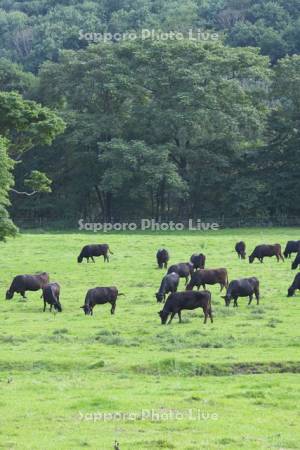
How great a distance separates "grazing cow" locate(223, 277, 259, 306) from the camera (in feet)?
99.1

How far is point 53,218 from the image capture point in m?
77.6

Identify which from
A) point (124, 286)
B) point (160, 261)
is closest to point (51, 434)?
point (124, 286)

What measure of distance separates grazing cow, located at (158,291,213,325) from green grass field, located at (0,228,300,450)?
0.38 meters

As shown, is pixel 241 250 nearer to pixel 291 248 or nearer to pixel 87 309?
pixel 291 248

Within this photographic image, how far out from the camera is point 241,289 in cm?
3036

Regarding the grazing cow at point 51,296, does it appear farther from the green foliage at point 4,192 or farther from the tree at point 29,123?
the tree at point 29,123

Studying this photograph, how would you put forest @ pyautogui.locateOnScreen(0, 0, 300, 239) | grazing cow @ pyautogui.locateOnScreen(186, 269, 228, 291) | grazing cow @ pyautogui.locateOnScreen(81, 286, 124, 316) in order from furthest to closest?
forest @ pyautogui.locateOnScreen(0, 0, 300, 239) → grazing cow @ pyautogui.locateOnScreen(186, 269, 228, 291) → grazing cow @ pyautogui.locateOnScreen(81, 286, 124, 316)

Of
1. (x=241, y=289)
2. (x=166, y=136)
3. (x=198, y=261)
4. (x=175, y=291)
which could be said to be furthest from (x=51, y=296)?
(x=166, y=136)

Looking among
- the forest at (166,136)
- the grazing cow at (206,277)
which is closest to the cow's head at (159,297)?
the grazing cow at (206,277)

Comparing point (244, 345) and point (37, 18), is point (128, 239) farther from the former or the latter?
point (37, 18)

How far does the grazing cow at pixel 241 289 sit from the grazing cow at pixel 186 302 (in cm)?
269

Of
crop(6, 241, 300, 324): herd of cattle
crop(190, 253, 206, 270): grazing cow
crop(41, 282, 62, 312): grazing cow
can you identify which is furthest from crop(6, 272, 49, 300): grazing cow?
crop(190, 253, 206, 270): grazing cow

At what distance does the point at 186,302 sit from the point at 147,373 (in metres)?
5.34

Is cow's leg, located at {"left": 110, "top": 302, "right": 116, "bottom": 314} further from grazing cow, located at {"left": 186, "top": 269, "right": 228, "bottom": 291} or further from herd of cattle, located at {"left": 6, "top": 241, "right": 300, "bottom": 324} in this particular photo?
grazing cow, located at {"left": 186, "top": 269, "right": 228, "bottom": 291}
